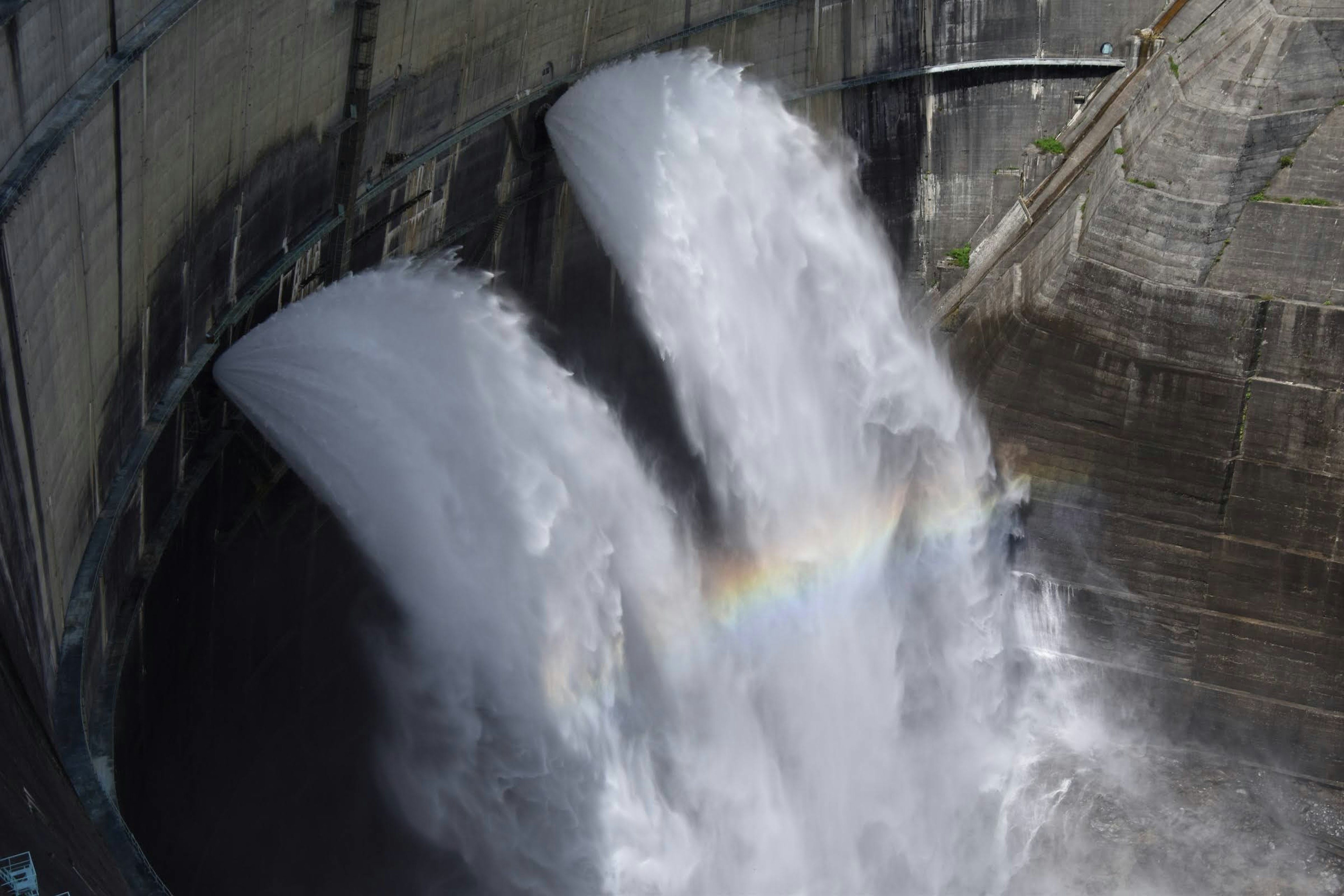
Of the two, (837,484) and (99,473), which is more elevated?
(99,473)

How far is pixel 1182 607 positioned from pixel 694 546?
828 cm

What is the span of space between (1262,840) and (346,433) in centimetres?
1320

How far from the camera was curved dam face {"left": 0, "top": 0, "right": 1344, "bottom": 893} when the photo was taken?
982 cm

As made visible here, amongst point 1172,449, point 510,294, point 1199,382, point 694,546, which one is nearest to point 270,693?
point 510,294

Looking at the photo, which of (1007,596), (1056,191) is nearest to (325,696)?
(1007,596)

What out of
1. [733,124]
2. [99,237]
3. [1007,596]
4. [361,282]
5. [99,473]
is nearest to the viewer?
[99,237]

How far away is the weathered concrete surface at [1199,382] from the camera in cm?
2191

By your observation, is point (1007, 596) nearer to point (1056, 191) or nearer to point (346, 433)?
point (1056, 191)

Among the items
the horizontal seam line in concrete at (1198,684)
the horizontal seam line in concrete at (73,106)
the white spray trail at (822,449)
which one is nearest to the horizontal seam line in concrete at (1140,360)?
the white spray trail at (822,449)

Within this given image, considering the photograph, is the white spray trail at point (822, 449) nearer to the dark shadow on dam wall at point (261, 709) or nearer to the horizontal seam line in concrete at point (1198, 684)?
the horizontal seam line in concrete at point (1198, 684)

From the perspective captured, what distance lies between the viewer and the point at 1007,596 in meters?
22.4

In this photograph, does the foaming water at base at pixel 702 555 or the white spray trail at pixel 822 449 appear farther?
the white spray trail at pixel 822 449

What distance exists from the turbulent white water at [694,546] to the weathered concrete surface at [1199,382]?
1.40m

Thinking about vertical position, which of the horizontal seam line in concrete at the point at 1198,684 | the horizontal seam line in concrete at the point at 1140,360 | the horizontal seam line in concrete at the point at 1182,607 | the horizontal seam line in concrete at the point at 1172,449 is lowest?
the horizontal seam line in concrete at the point at 1198,684
